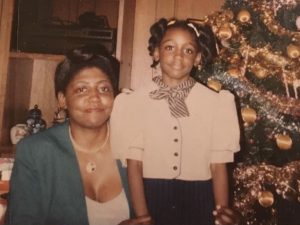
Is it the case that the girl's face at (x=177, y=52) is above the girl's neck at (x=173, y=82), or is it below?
above

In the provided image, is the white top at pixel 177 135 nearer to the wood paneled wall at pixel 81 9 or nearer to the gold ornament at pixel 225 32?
the gold ornament at pixel 225 32

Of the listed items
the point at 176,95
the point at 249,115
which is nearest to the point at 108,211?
the point at 176,95

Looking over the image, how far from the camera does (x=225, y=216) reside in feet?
3.85

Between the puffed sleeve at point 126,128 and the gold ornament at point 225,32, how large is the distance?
521 mm

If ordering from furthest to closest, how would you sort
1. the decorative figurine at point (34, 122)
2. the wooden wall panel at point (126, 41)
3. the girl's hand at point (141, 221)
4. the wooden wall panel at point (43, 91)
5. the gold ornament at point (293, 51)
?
1. the wooden wall panel at point (43, 91)
2. the decorative figurine at point (34, 122)
3. the wooden wall panel at point (126, 41)
4. the gold ornament at point (293, 51)
5. the girl's hand at point (141, 221)

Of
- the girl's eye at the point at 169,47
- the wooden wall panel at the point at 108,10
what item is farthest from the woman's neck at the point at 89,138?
the wooden wall panel at the point at 108,10

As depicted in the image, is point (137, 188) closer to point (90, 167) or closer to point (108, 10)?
point (90, 167)

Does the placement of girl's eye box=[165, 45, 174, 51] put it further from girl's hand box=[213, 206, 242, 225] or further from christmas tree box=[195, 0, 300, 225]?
girl's hand box=[213, 206, 242, 225]

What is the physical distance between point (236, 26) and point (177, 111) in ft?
1.92

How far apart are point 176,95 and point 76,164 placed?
426 mm

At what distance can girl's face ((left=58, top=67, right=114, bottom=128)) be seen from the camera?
4.11 ft

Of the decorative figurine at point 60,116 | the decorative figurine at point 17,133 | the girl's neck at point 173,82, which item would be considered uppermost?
the girl's neck at point 173,82

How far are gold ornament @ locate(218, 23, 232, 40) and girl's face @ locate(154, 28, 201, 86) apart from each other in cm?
28

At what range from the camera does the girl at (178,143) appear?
4.13 feet
